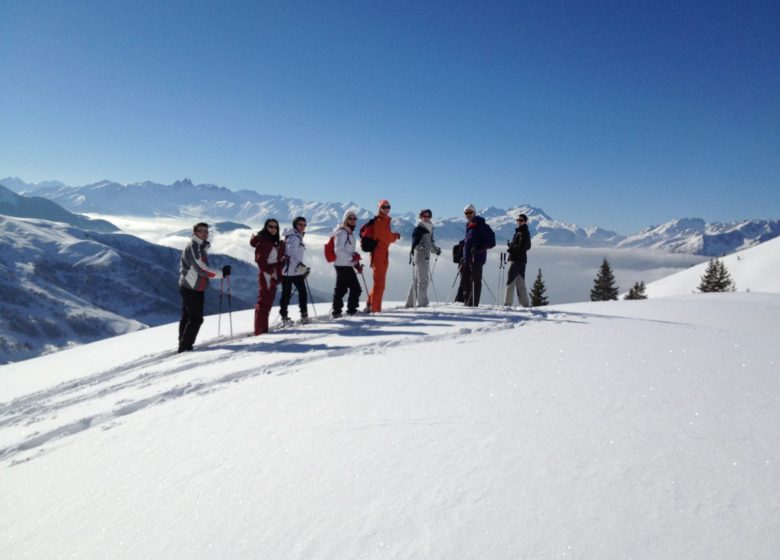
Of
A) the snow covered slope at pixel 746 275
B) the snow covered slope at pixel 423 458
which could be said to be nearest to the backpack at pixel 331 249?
the snow covered slope at pixel 423 458

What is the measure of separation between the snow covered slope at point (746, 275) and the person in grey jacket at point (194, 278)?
270ft

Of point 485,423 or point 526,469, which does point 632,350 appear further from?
point 526,469

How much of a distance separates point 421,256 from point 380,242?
169 centimetres

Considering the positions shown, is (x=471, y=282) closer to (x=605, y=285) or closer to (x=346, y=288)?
(x=346, y=288)

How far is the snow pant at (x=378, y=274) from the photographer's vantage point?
36.1 feet

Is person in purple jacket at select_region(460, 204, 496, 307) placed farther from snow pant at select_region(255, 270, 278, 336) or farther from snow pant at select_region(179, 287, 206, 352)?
snow pant at select_region(179, 287, 206, 352)

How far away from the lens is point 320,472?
3.27 meters

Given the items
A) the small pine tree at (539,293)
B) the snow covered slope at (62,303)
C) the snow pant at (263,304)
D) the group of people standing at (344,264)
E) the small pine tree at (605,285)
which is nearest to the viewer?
the group of people standing at (344,264)

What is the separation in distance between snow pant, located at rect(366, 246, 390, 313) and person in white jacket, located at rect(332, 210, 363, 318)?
0.44 metres

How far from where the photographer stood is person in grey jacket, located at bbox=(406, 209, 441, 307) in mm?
11867

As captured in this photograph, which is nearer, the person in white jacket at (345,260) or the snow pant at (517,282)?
the person in white jacket at (345,260)

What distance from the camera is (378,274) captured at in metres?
11.2

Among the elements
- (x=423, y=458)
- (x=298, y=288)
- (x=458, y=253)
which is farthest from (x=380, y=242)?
(x=423, y=458)

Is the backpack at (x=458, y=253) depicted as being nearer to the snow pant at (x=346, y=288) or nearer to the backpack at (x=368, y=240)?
the backpack at (x=368, y=240)
